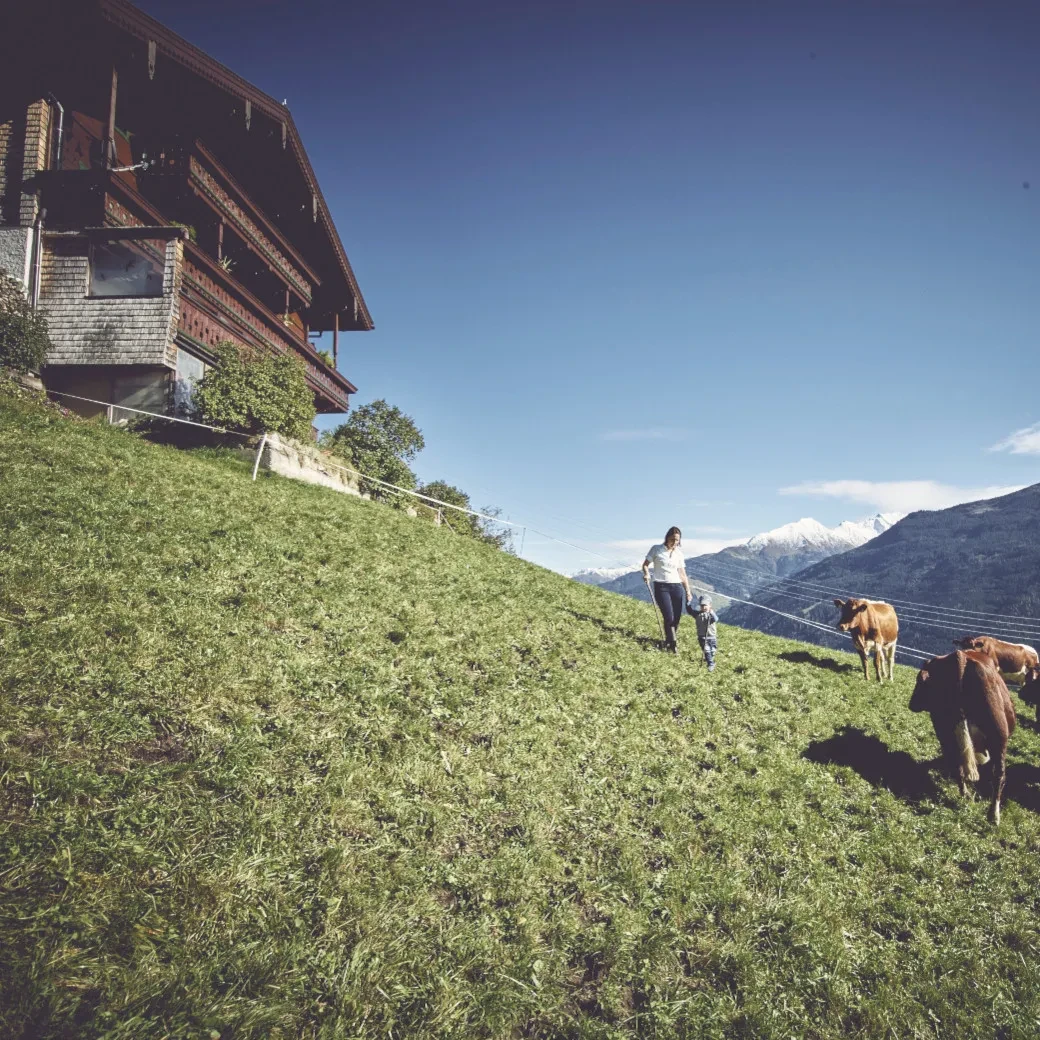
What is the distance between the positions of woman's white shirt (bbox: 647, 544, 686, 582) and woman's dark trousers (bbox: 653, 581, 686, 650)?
6.7 inches

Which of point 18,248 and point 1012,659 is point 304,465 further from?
point 1012,659

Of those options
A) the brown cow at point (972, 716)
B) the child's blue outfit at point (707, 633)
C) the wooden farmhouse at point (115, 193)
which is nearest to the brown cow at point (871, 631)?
the child's blue outfit at point (707, 633)

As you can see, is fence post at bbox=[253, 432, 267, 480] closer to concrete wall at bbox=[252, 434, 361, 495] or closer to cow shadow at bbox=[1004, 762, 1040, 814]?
concrete wall at bbox=[252, 434, 361, 495]

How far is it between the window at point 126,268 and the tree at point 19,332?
8.81ft

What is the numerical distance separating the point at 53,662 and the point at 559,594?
12689mm

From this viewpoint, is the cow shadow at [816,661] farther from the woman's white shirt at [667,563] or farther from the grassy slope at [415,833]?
the woman's white shirt at [667,563]

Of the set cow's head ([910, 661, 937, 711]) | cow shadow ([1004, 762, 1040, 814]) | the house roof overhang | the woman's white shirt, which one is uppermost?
the house roof overhang

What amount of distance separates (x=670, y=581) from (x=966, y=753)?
243 inches

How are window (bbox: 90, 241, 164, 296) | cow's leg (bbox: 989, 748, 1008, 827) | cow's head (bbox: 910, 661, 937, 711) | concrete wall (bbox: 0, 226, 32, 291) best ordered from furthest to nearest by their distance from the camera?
→ 1. window (bbox: 90, 241, 164, 296)
2. concrete wall (bbox: 0, 226, 32, 291)
3. cow's head (bbox: 910, 661, 937, 711)
4. cow's leg (bbox: 989, 748, 1008, 827)

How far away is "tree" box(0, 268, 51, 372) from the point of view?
Result: 62.5 ft

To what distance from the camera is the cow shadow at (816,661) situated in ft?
50.9

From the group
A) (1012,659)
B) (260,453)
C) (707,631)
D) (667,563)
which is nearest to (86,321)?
(260,453)

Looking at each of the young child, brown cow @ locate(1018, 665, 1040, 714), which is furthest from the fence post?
brown cow @ locate(1018, 665, 1040, 714)

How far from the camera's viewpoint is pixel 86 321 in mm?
22406
